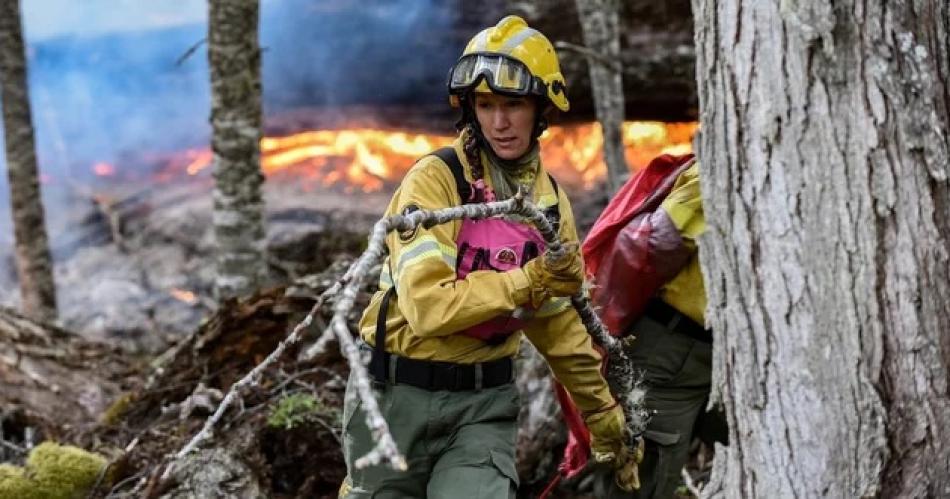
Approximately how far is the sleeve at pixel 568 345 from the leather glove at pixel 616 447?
0.29ft

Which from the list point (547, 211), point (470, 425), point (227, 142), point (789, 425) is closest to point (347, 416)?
point (470, 425)

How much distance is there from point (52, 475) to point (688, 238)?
315 centimetres

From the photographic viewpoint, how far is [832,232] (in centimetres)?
246

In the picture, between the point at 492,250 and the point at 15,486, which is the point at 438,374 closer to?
the point at 492,250

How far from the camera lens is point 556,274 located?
3172mm

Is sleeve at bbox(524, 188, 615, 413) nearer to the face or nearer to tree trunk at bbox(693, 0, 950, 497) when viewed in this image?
the face

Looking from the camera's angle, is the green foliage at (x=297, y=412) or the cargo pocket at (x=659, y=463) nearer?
the cargo pocket at (x=659, y=463)

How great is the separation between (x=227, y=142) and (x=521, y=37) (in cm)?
391

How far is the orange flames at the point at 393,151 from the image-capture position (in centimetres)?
1230

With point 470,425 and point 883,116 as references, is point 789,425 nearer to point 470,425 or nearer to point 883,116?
point 883,116

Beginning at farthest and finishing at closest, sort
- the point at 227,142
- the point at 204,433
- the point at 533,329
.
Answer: the point at 227,142
the point at 533,329
the point at 204,433

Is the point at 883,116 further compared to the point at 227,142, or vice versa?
the point at 227,142

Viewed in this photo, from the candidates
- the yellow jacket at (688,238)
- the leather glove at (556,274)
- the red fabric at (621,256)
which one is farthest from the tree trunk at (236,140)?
the leather glove at (556,274)

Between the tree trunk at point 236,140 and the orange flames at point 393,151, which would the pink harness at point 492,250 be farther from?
the orange flames at point 393,151
